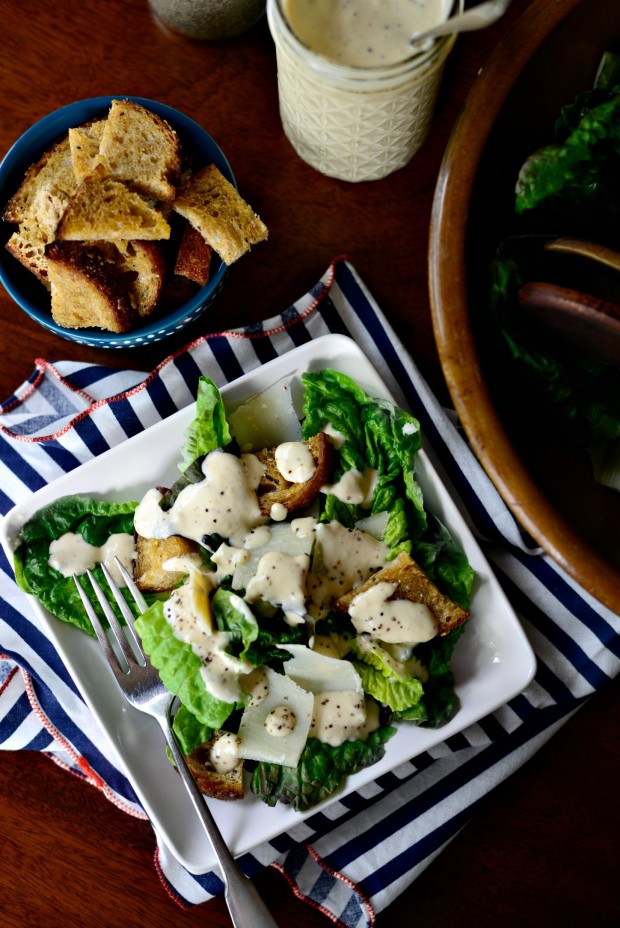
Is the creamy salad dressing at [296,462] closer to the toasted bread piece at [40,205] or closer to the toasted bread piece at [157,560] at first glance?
the toasted bread piece at [157,560]

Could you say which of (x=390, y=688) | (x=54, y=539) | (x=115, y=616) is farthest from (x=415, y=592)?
(x=54, y=539)

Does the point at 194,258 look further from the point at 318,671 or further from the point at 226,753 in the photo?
the point at 226,753

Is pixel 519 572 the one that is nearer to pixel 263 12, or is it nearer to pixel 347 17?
pixel 347 17

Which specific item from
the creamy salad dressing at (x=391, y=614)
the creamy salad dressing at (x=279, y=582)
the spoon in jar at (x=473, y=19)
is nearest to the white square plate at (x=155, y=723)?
the creamy salad dressing at (x=391, y=614)

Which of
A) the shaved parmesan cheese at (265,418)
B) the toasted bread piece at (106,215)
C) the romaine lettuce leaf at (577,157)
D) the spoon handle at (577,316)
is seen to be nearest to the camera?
the spoon handle at (577,316)

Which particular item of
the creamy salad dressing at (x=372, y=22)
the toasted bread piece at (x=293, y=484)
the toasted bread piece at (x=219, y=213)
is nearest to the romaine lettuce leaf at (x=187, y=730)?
the toasted bread piece at (x=293, y=484)

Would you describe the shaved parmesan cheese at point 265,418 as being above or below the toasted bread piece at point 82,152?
below

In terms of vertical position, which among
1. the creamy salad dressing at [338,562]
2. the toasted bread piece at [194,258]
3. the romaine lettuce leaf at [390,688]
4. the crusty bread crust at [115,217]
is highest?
the crusty bread crust at [115,217]

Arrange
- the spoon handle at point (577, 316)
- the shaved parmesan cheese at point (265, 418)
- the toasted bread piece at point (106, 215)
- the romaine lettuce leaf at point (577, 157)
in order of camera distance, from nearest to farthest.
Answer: the spoon handle at point (577, 316) → the romaine lettuce leaf at point (577, 157) → the toasted bread piece at point (106, 215) → the shaved parmesan cheese at point (265, 418)

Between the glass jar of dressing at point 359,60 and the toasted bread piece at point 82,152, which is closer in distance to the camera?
the glass jar of dressing at point 359,60
